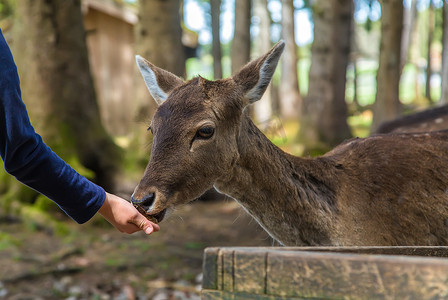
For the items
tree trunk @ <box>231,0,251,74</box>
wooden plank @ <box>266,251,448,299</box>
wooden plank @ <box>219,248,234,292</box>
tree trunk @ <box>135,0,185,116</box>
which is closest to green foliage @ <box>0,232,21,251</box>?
tree trunk @ <box>135,0,185,116</box>

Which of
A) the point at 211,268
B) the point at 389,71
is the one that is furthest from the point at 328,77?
the point at 211,268

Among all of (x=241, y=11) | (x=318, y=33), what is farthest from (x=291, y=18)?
(x=318, y=33)

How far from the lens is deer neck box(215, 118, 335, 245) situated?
4.00 m

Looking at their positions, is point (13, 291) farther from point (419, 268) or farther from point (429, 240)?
point (419, 268)

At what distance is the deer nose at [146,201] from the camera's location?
136 inches

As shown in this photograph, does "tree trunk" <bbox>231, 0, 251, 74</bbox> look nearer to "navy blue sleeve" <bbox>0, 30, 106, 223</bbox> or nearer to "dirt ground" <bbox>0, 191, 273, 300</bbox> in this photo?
"dirt ground" <bbox>0, 191, 273, 300</bbox>

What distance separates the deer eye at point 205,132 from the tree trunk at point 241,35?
1134 cm

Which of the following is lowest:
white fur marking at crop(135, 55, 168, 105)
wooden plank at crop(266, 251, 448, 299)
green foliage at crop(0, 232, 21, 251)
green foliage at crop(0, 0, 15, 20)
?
green foliage at crop(0, 232, 21, 251)

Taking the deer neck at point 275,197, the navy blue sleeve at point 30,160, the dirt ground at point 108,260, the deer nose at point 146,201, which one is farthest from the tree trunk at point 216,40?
the navy blue sleeve at point 30,160

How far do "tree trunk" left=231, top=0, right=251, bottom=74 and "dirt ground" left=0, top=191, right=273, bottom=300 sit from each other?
21.9ft

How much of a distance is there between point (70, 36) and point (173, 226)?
3.44m

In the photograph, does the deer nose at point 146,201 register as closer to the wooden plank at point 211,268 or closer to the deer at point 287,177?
the deer at point 287,177

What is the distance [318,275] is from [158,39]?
930cm

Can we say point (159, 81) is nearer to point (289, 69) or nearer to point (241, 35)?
point (241, 35)
